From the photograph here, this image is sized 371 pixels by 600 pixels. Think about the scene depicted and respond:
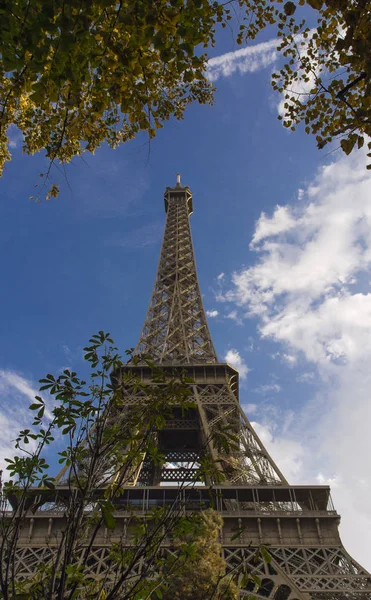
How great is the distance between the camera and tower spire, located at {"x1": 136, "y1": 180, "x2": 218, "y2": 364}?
4053cm

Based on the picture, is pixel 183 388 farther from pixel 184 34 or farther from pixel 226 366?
pixel 226 366

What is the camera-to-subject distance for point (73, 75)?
4172 millimetres

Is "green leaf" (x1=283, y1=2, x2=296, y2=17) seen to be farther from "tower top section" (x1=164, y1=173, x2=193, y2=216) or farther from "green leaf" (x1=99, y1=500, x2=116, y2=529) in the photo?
"tower top section" (x1=164, y1=173, x2=193, y2=216)

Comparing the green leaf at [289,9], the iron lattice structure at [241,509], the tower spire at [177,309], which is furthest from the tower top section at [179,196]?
the green leaf at [289,9]

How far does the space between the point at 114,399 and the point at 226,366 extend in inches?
1168

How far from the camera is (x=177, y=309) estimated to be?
153ft

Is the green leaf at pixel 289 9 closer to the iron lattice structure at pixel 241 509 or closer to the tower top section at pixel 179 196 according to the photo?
the iron lattice structure at pixel 241 509

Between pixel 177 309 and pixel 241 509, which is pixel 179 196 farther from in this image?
pixel 241 509

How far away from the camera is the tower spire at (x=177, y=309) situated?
133ft

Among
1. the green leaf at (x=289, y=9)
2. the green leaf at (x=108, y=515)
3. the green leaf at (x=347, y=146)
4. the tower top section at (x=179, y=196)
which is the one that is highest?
the tower top section at (x=179, y=196)

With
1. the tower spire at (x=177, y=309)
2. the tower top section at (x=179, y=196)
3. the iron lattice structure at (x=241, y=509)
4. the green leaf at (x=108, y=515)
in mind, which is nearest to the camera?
the green leaf at (x=108, y=515)

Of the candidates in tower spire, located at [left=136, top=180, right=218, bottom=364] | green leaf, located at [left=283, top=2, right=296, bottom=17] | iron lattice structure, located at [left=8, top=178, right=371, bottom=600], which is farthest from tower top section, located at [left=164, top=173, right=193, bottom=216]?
green leaf, located at [left=283, top=2, right=296, bottom=17]

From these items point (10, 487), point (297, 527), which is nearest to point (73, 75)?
point (10, 487)

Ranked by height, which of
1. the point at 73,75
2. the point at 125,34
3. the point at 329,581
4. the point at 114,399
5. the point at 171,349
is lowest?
the point at 329,581
